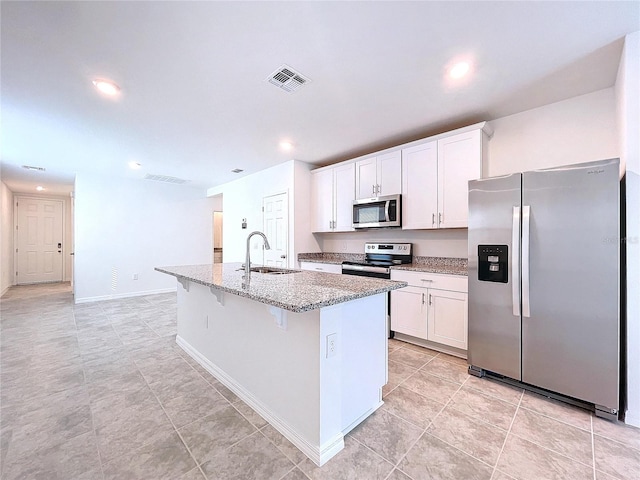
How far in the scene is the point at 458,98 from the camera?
7.96 feet

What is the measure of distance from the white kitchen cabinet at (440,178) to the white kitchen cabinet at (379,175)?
10 cm

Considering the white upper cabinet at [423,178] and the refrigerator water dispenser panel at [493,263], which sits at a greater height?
the white upper cabinet at [423,178]

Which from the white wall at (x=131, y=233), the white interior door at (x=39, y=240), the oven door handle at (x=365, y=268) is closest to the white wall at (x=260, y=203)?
the white wall at (x=131, y=233)

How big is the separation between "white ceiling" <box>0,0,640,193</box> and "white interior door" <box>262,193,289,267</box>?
1.33 metres

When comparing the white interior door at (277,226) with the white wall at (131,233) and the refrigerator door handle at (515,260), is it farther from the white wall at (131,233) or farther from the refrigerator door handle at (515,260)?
the refrigerator door handle at (515,260)

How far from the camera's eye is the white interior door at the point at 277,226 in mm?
4465

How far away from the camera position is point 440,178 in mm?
2967

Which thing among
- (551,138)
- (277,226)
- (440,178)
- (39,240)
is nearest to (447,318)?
(440,178)

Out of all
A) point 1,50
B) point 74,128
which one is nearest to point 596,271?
point 1,50

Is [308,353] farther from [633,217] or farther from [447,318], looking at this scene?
[633,217]

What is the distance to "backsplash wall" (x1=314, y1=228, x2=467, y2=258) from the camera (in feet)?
10.4

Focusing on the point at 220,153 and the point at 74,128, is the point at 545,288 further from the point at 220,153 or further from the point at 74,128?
the point at 74,128

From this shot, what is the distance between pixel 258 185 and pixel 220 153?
1.20 metres

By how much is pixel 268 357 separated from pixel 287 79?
83.2 inches
